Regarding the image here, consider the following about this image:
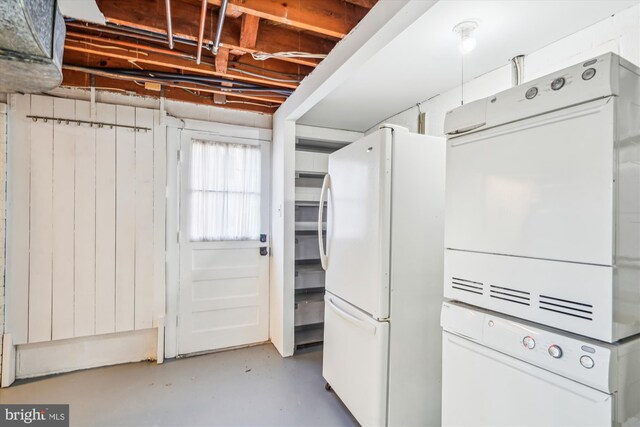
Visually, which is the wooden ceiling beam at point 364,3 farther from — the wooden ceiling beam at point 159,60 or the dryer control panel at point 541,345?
the dryer control panel at point 541,345

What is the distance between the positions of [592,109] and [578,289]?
1.87 feet

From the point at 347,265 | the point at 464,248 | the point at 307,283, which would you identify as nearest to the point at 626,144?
the point at 464,248

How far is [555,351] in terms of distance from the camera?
3.35 ft

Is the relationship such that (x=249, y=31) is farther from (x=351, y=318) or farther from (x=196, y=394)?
(x=196, y=394)

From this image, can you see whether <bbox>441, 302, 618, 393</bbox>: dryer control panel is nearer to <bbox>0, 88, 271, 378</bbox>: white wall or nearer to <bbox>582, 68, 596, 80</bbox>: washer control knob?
<bbox>582, 68, 596, 80</bbox>: washer control knob

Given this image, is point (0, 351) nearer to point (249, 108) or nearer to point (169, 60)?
point (169, 60)

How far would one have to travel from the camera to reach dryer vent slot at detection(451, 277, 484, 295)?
130cm

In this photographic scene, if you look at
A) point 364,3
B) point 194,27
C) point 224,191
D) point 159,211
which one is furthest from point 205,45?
point 159,211

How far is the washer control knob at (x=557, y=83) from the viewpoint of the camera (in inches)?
40.6

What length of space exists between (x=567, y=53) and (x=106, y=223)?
11.6 feet

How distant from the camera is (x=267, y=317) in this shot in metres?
3.32

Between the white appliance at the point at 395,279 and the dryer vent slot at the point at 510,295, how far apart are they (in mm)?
606
